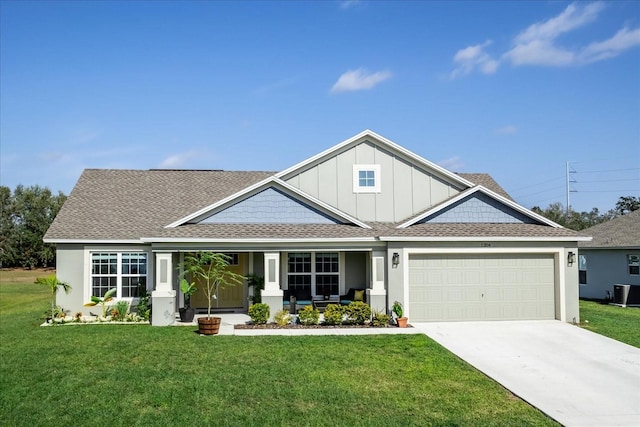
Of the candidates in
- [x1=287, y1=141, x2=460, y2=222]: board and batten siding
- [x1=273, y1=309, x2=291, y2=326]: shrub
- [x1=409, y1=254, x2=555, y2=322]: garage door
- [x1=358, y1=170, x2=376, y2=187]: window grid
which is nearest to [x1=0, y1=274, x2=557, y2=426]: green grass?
[x1=273, y1=309, x2=291, y2=326]: shrub

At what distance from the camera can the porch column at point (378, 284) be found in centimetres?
1731

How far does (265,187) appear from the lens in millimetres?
18484

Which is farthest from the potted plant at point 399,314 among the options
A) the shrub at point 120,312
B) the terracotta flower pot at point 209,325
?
the shrub at point 120,312

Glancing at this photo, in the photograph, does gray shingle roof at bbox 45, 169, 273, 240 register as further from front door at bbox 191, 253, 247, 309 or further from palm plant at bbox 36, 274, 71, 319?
front door at bbox 191, 253, 247, 309

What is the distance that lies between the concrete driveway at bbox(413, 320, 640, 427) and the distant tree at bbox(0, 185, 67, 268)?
5802 centimetres

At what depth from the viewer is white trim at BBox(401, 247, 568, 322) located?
17406 mm

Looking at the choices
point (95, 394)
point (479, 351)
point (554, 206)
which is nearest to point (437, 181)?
point (479, 351)

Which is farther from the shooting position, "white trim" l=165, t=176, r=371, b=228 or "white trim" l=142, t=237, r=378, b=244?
"white trim" l=165, t=176, r=371, b=228

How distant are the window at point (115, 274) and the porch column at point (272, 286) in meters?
5.16

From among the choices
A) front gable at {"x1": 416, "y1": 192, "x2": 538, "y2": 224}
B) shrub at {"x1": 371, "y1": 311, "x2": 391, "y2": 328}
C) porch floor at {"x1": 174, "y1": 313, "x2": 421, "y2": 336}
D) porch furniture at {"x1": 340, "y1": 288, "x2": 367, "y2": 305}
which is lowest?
porch floor at {"x1": 174, "y1": 313, "x2": 421, "y2": 336}

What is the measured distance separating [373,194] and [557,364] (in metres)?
9.52

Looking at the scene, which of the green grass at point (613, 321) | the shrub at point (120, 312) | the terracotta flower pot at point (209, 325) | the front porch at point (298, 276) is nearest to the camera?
the terracotta flower pot at point (209, 325)

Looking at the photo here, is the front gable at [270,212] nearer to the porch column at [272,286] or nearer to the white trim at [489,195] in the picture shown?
the porch column at [272,286]

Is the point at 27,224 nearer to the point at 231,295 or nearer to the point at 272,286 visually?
the point at 231,295
